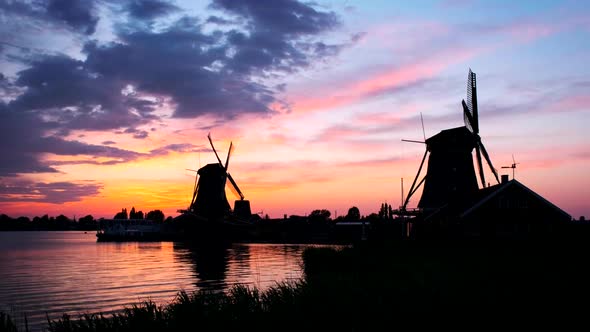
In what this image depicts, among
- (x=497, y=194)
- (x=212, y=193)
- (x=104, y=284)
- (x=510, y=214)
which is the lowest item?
(x=104, y=284)

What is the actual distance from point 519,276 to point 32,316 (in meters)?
20.6

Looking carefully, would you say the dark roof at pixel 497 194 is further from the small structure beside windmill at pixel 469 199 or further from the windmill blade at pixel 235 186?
the windmill blade at pixel 235 186

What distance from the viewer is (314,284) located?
17.8 meters

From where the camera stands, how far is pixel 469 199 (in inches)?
1916

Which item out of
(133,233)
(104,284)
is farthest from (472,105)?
(133,233)

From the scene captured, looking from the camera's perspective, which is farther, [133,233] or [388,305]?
[133,233]

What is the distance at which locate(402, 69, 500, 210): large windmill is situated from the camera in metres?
57.6

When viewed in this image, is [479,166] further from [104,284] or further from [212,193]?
[212,193]

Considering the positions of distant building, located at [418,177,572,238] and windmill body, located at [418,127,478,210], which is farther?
windmill body, located at [418,127,478,210]

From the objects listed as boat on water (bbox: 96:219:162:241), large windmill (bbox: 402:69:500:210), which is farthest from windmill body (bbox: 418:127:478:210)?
boat on water (bbox: 96:219:162:241)

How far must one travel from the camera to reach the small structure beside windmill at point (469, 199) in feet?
144

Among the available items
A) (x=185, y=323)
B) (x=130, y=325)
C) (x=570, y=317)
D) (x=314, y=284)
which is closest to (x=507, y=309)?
(x=570, y=317)

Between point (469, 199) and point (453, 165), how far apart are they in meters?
10.5

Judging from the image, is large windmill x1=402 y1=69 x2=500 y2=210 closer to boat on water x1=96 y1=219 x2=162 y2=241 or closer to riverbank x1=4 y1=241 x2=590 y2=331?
riverbank x1=4 y1=241 x2=590 y2=331
